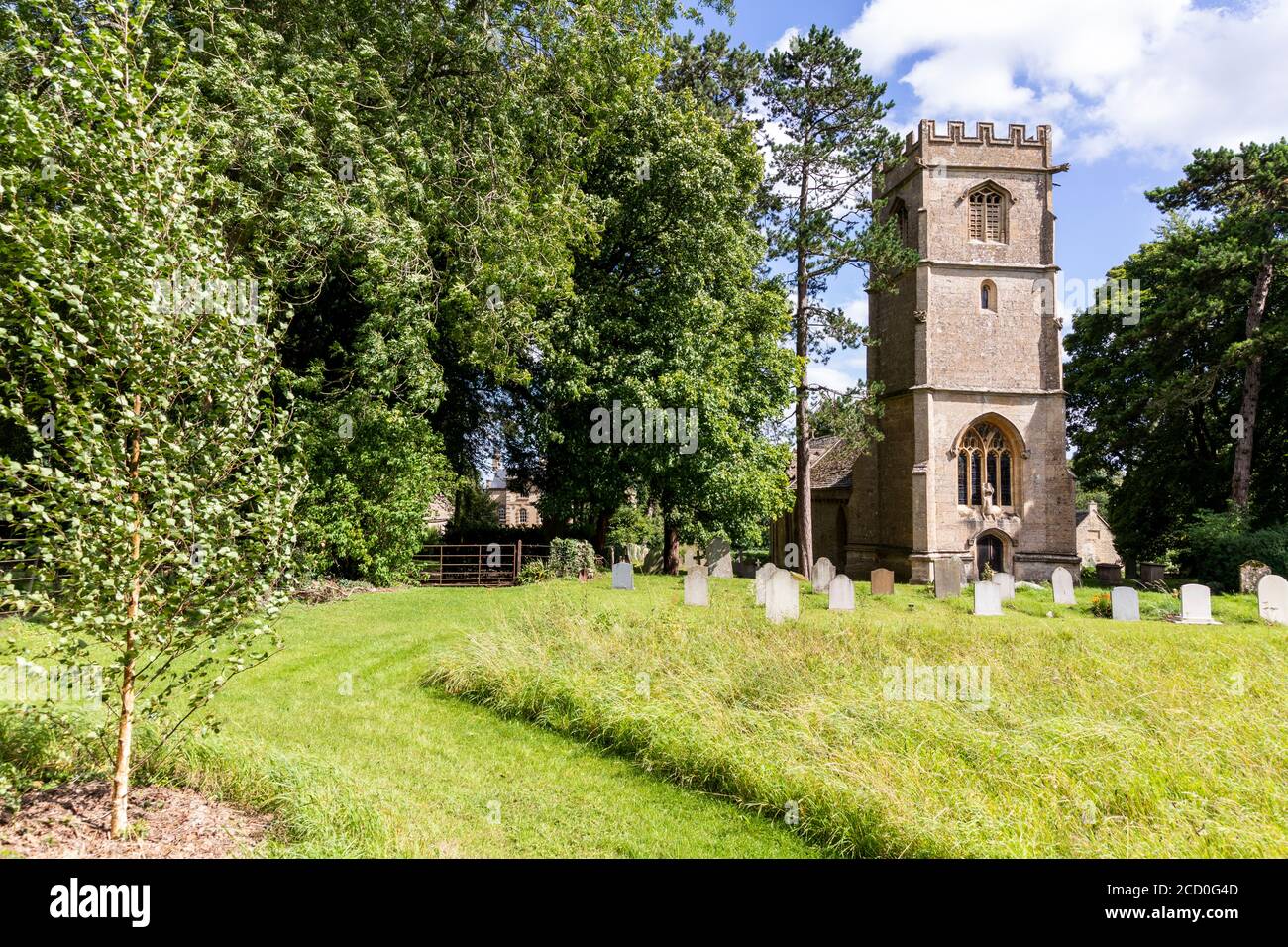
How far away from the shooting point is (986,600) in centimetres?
1571

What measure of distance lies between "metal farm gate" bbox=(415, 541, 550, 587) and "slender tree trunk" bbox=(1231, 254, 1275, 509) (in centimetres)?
2261

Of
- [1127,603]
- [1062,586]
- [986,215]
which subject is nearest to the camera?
[1127,603]

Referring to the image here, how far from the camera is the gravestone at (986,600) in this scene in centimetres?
1561

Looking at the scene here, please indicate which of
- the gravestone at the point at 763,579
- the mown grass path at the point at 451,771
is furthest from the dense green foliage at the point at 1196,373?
the mown grass path at the point at 451,771

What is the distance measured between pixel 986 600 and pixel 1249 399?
601 inches

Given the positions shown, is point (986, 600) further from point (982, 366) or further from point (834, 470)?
point (834, 470)

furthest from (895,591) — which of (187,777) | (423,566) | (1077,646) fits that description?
(187,777)

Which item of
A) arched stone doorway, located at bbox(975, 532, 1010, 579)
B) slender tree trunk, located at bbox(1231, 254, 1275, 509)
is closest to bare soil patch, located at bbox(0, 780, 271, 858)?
arched stone doorway, located at bbox(975, 532, 1010, 579)

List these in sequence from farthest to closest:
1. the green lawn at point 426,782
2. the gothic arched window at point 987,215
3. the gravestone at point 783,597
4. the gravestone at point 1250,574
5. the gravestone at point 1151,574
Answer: the gothic arched window at point 987,215, the gravestone at point 1151,574, the gravestone at point 1250,574, the gravestone at point 783,597, the green lawn at point 426,782

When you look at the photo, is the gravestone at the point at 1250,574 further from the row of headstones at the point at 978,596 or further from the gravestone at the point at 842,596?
the gravestone at the point at 842,596

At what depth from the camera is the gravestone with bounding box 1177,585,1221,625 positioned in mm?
14438

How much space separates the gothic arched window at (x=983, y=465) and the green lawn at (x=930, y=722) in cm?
1350

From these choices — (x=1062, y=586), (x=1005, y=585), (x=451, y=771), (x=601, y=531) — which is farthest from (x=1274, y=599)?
(x=451, y=771)

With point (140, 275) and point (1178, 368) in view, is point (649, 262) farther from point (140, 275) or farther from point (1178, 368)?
point (1178, 368)
